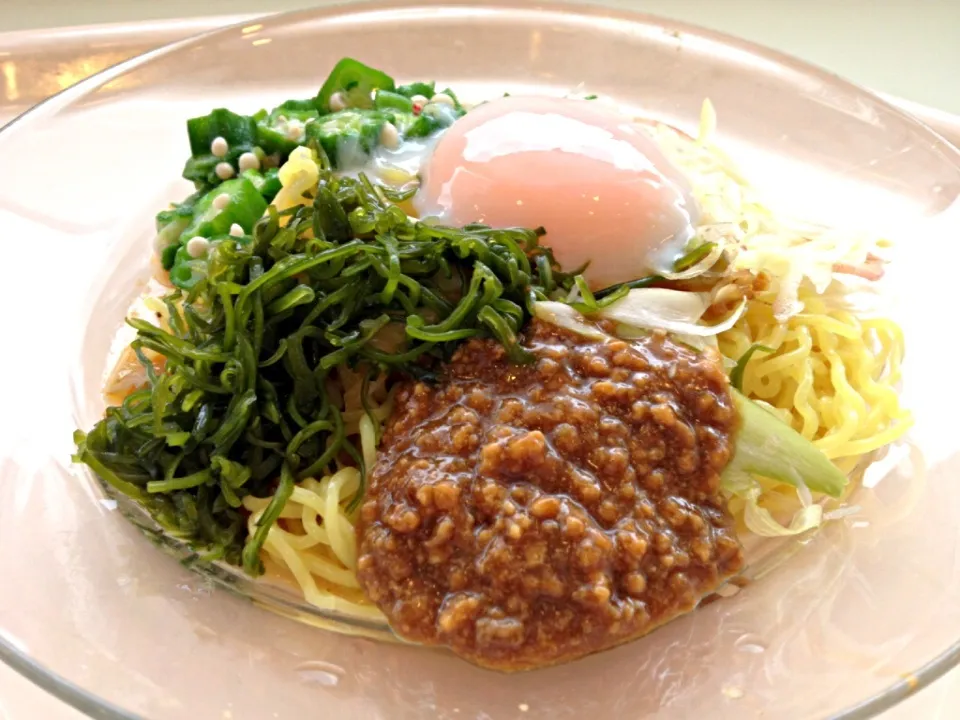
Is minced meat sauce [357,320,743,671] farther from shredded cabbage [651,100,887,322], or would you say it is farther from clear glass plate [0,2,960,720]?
shredded cabbage [651,100,887,322]

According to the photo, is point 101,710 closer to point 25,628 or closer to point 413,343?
point 25,628

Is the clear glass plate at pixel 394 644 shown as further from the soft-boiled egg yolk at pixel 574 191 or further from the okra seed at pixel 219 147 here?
the soft-boiled egg yolk at pixel 574 191

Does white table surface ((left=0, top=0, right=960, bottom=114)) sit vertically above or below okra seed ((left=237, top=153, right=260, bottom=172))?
above

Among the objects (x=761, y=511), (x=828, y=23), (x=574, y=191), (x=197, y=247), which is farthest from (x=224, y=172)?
(x=828, y=23)

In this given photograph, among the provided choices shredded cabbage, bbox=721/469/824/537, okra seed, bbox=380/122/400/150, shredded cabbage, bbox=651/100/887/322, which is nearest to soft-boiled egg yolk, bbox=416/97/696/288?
shredded cabbage, bbox=651/100/887/322

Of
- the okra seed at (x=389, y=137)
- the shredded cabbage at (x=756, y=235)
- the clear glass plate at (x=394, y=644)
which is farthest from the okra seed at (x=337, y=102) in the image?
the shredded cabbage at (x=756, y=235)

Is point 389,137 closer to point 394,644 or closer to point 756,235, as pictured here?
point 756,235

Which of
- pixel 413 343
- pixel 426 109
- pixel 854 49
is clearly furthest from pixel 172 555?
pixel 854 49
